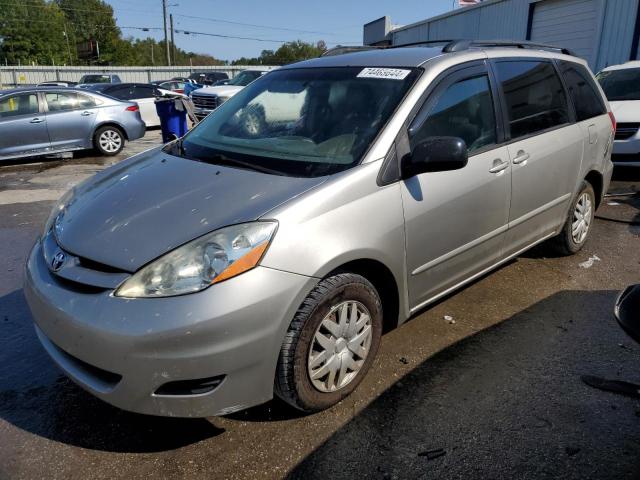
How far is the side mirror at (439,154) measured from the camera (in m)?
2.59

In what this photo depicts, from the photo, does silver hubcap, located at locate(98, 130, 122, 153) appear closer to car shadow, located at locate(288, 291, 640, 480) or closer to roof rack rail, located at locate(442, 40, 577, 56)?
roof rack rail, located at locate(442, 40, 577, 56)

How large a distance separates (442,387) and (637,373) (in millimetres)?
1116

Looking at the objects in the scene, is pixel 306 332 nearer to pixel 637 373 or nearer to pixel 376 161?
pixel 376 161

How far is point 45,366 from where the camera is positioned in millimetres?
2979

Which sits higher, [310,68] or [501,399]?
[310,68]

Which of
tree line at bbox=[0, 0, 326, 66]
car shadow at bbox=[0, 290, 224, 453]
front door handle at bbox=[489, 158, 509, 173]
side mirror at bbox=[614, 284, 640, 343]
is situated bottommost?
car shadow at bbox=[0, 290, 224, 453]

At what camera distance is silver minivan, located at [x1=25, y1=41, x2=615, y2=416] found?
2070mm

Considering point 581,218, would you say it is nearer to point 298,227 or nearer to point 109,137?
point 298,227

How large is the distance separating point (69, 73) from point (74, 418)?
43.8m

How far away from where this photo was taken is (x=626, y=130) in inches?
288

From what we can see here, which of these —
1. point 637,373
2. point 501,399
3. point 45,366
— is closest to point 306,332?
point 501,399

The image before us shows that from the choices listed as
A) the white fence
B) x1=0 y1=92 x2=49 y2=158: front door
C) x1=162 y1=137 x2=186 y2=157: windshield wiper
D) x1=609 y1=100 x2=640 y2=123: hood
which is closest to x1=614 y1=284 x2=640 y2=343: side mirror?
x1=162 y1=137 x2=186 y2=157: windshield wiper

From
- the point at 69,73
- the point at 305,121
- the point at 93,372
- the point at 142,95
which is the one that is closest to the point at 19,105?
the point at 142,95

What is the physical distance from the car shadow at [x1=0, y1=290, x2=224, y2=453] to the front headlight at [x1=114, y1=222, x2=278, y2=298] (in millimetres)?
792
